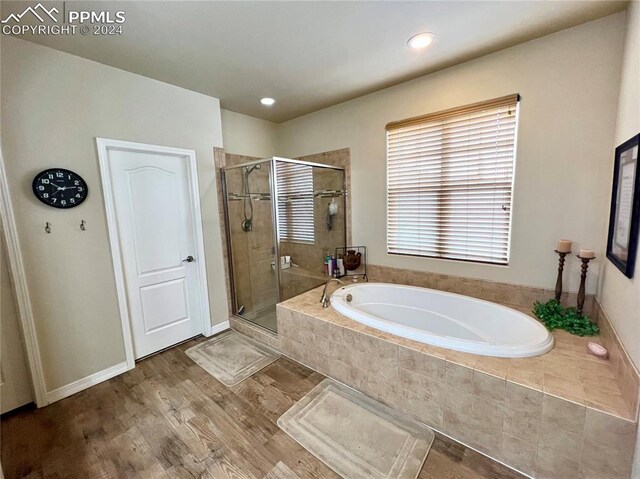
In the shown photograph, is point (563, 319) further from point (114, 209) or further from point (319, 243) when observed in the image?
A: point (114, 209)

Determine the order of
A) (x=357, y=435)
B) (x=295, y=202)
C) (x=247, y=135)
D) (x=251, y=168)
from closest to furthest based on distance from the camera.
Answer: (x=357, y=435)
(x=251, y=168)
(x=295, y=202)
(x=247, y=135)

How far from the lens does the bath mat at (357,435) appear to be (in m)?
1.47

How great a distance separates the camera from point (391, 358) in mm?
1807

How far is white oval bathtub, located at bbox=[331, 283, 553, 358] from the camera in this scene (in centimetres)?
168

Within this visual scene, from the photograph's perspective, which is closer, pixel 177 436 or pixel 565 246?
pixel 177 436

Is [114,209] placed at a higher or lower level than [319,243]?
higher

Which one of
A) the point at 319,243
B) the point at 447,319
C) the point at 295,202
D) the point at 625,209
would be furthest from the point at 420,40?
the point at 447,319

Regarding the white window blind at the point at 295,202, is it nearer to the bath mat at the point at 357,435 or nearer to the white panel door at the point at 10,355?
the bath mat at the point at 357,435

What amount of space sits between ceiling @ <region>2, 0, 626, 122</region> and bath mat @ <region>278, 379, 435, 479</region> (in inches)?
104

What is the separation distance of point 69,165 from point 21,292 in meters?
0.99

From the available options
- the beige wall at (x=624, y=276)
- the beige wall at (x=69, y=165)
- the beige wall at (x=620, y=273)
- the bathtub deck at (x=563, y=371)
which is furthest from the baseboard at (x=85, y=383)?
the beige wall at (x=620, y=273)

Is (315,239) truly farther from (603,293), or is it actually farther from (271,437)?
(603,293)

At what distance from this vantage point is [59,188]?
1.98 meters

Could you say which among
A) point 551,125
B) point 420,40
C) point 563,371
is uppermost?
point 420,40
